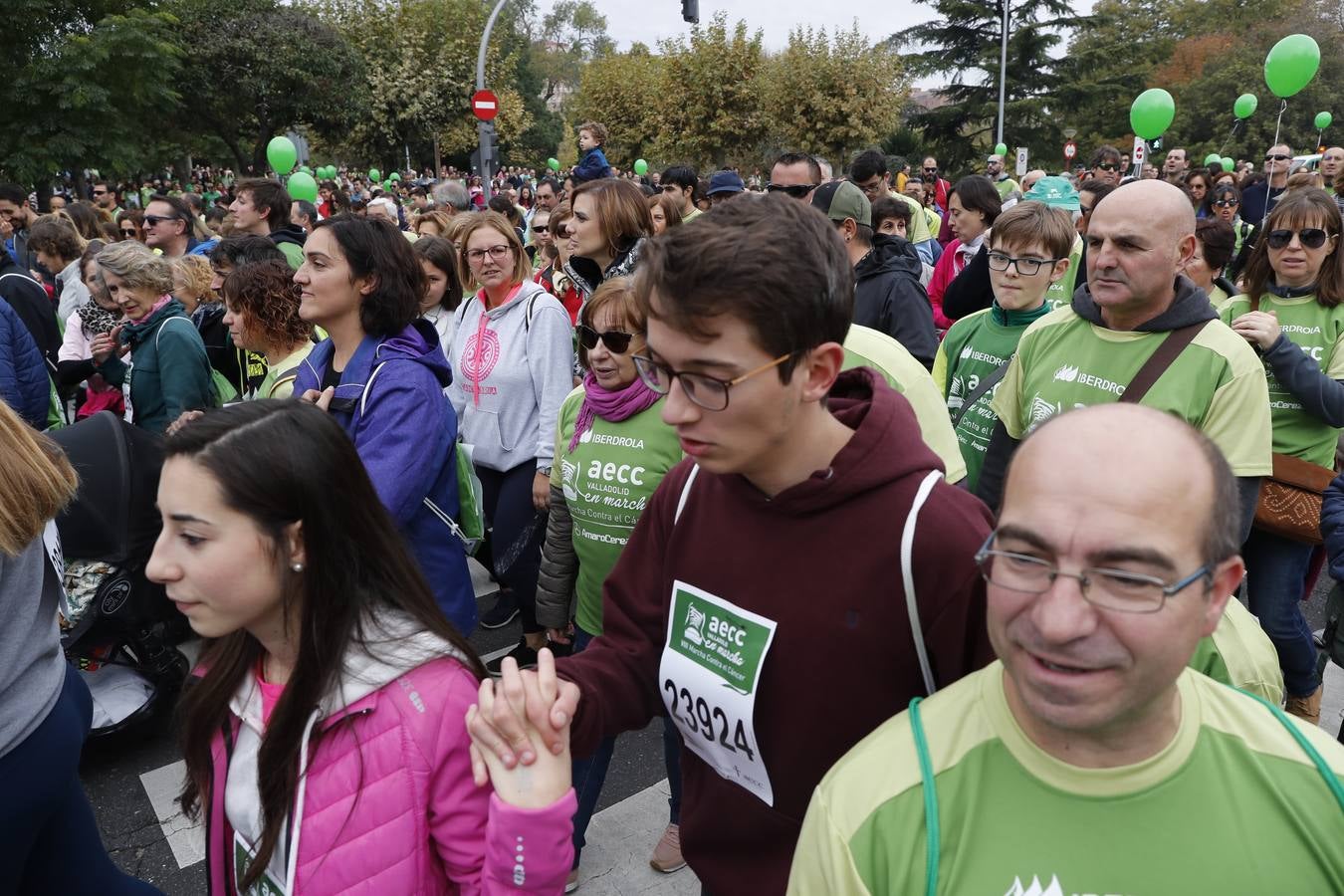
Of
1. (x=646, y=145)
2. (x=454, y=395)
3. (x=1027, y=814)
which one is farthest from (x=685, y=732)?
(x=646, y=145)

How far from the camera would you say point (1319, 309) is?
394 centimetres

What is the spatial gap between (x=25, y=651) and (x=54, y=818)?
1.57ft

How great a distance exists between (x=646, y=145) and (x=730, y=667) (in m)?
29.6

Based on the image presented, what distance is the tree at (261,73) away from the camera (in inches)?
1170

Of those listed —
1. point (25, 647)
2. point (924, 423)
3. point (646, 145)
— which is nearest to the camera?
point (25, 647)

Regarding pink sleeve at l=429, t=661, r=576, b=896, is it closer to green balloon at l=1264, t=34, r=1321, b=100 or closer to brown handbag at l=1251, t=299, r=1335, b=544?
brown handbag at l=1251, t=299, r=1335, b=544

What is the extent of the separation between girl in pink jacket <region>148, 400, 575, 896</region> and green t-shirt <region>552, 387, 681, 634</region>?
3.72 feet

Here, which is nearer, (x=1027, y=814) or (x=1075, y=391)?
(x=1027, y=814)

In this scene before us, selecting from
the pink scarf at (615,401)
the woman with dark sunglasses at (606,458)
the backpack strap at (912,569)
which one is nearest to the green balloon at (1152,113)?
the woman with dark sunglasses at (606,458)

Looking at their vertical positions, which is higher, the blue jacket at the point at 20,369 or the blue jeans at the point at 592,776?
the blue jacket at the point at 20,369

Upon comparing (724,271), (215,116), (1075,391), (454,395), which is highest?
(215,116)

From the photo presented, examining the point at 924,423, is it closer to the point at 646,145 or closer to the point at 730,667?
the point at 730,667

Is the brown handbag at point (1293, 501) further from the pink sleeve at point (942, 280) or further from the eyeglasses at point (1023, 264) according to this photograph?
the pink sleeve at point (942, 280)

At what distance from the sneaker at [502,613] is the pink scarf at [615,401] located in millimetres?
2446
